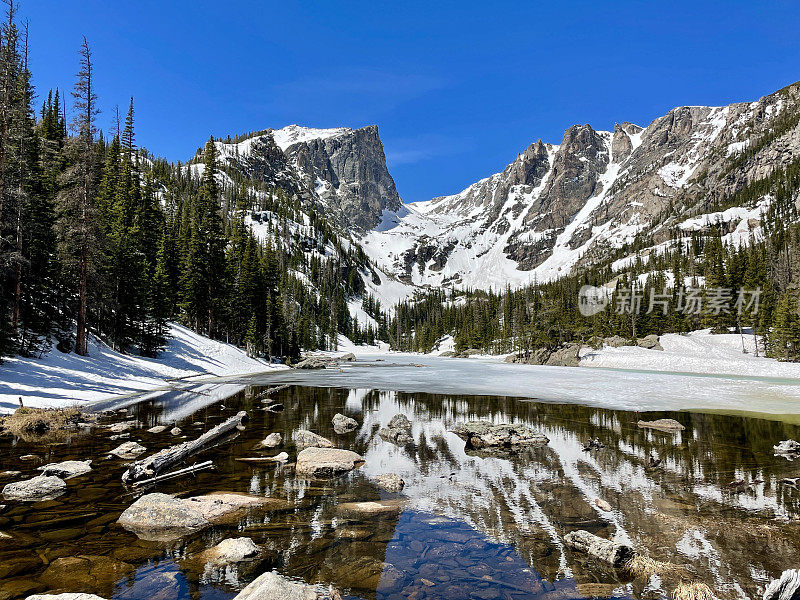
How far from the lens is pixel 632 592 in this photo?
610 cm

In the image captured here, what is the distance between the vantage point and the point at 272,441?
603 inches

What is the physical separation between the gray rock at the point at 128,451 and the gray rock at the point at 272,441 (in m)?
4.03

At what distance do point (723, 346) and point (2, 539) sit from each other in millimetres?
90415

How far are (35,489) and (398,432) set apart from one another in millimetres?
12107

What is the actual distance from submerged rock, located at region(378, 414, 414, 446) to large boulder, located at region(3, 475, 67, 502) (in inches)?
431

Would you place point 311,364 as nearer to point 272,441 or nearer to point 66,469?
point 272,441

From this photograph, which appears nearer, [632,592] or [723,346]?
[632,592]

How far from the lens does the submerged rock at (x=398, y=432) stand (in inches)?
658

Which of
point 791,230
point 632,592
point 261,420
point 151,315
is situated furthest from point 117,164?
point 791,230

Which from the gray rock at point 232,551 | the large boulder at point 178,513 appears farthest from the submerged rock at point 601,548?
the large boulder at point 178,513

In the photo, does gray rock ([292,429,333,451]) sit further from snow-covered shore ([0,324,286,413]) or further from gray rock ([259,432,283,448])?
snow-covered shore ([0,324,286,413])

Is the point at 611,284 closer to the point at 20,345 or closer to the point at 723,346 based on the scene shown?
the point at 723,346

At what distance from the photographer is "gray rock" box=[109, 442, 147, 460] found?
1270cm

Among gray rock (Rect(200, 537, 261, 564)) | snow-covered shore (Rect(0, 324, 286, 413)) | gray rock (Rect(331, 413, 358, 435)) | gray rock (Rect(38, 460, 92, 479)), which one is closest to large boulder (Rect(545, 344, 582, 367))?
snow-covered shore (Rect(0, 324, 286, 413))
